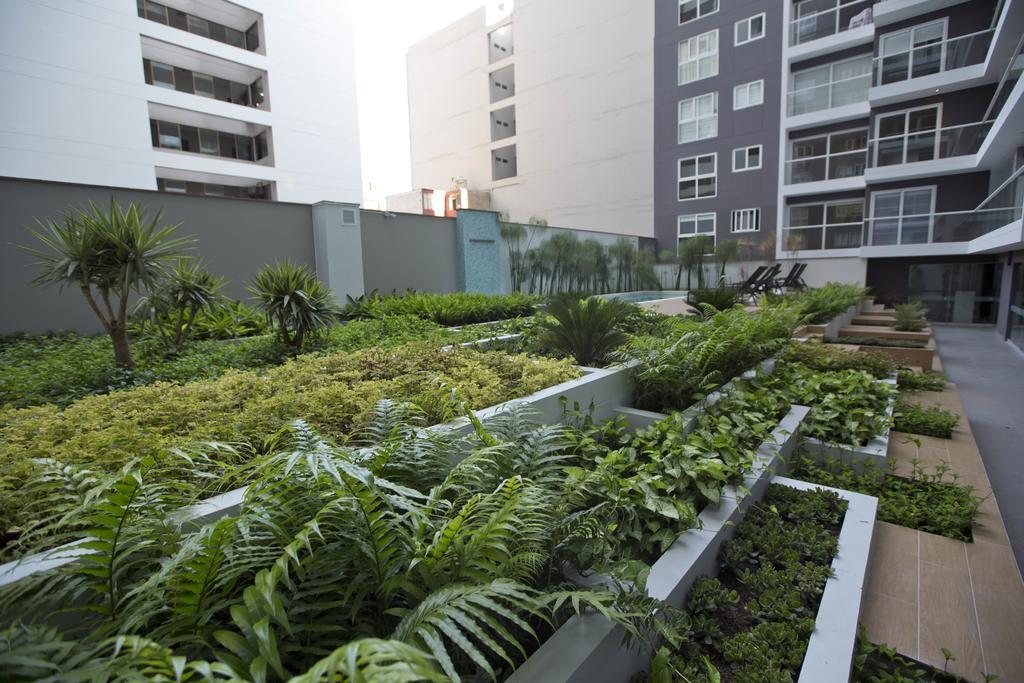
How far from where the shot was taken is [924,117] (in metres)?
14.1

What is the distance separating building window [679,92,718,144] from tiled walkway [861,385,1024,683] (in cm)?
1806

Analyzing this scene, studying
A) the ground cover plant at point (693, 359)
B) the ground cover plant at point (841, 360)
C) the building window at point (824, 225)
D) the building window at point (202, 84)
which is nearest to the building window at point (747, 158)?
the building window at point (824, 225)

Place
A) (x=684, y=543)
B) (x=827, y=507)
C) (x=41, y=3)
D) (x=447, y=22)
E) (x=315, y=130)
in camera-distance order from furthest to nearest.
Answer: (x=447, y=22) < (x=315, y=130) < (x=41, y=3) < (x=827, y=507) < (x=684, y=543)

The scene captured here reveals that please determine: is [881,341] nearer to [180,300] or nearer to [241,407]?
[241,407]

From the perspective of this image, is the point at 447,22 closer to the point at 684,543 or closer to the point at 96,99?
the point at 96,99

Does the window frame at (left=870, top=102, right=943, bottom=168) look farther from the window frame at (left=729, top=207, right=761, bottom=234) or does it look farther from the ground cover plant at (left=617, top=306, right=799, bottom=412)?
the ground cover plant at (left=617, top=306, right=799, bottom=412)

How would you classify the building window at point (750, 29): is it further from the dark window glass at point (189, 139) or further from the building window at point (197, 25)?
the dark window glass at point (189, 139)

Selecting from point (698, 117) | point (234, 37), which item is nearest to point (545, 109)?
point (698, 117)

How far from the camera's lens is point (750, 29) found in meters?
16.9

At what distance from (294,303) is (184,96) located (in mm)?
16946

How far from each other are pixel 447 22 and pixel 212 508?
30.7m

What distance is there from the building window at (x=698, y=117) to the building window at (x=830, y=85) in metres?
2.55

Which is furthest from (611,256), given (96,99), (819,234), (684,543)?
(96,99)

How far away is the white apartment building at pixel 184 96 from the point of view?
14.0 metres
